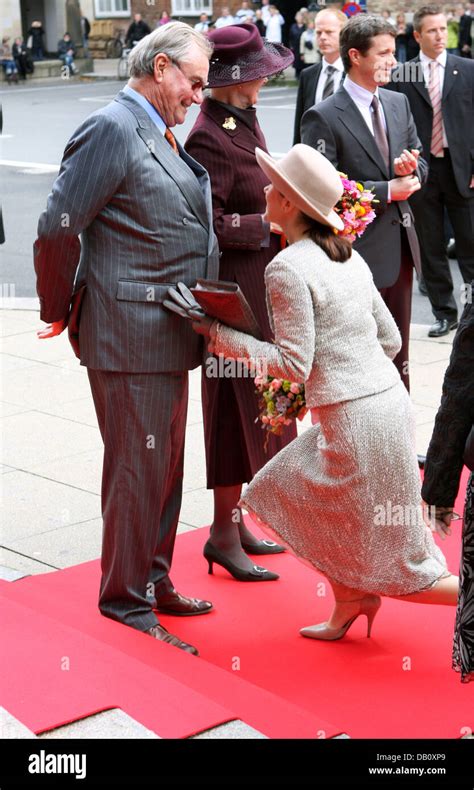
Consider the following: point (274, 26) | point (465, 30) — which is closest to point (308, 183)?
point (465, 30)

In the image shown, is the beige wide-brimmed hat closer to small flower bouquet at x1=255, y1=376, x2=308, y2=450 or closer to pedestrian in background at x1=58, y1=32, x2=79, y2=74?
small flower bouquet at x1=255, y1=376, x2=308, y2=450

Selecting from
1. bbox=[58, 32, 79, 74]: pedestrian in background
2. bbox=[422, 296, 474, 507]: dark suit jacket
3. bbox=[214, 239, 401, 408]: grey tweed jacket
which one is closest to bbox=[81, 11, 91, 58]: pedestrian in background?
bbox=[58, 32, 79, 74]: pedestrian in background

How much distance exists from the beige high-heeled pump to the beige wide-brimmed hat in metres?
1.31

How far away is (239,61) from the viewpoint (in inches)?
183

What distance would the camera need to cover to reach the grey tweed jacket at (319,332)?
12.3 ft

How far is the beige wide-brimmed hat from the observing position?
12.5 ft

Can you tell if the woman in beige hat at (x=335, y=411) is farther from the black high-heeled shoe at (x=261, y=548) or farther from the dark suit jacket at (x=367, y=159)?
the dark suit jacket at (x=367, y=159)

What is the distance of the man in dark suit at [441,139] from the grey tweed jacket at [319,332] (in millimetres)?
4558

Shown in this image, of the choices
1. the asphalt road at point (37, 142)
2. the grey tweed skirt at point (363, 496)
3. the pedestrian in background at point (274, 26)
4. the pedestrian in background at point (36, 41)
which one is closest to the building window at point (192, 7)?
the pedestrian in background at point (36, 41)

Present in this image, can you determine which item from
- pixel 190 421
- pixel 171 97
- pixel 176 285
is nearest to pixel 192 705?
pixel 176 285

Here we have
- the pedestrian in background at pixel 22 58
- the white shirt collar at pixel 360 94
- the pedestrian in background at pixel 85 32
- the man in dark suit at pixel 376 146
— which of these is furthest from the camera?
the pedestrian in background at pixel 85 32

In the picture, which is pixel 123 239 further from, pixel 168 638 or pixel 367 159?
pixel 367 159

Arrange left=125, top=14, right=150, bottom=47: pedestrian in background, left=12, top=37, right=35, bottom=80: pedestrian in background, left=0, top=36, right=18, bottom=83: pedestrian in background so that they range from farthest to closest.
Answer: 1. left=125, top=14, right=150, bottom=47: pedestrian in background
2. left=12, top=37, right=35, bottom=80: pedestrian in background
3. left=0, top=36, right=18, bottom=83: pedestrian in background

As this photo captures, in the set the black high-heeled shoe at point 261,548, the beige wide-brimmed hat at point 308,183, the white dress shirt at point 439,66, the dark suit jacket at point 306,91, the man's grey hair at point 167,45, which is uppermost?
the man's grey hair at point 167,45
